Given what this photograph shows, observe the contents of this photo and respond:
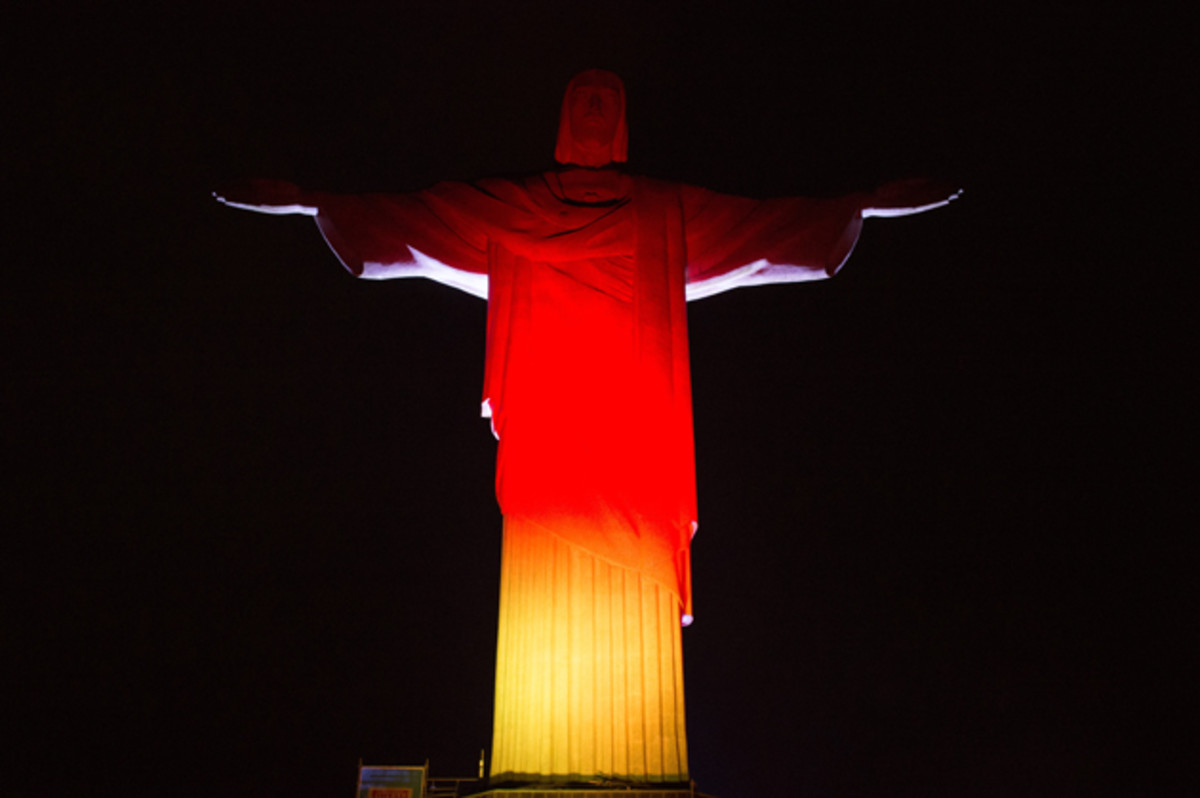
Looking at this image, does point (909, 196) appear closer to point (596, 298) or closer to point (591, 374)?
point (596, 298)

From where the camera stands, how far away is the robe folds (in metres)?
5.01

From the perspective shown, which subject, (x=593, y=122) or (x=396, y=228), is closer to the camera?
(x=396, y=228)

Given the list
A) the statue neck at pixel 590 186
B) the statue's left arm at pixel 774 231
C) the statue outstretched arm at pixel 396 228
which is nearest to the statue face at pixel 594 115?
the statue neck at pixel 590 186

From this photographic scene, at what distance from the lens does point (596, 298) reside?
219 inches

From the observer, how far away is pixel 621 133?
609 cm

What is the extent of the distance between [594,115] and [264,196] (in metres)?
1.87

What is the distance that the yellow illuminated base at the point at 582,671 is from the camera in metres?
4.54

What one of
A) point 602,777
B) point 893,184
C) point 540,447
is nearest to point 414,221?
point 540,447

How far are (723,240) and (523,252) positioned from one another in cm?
110

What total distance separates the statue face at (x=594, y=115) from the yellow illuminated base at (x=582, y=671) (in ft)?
7.64

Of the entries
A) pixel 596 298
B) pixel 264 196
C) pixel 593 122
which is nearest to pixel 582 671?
pixel 596 298

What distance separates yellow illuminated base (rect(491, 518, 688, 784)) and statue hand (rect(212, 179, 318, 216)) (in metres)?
2.14

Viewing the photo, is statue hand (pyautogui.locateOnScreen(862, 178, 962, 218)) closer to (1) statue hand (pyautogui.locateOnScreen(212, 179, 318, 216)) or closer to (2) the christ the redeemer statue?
(2) the christ the redeemer statue

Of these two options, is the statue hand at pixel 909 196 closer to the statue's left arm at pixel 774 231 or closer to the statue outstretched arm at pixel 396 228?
the statue's left arm at pixel 774 231
